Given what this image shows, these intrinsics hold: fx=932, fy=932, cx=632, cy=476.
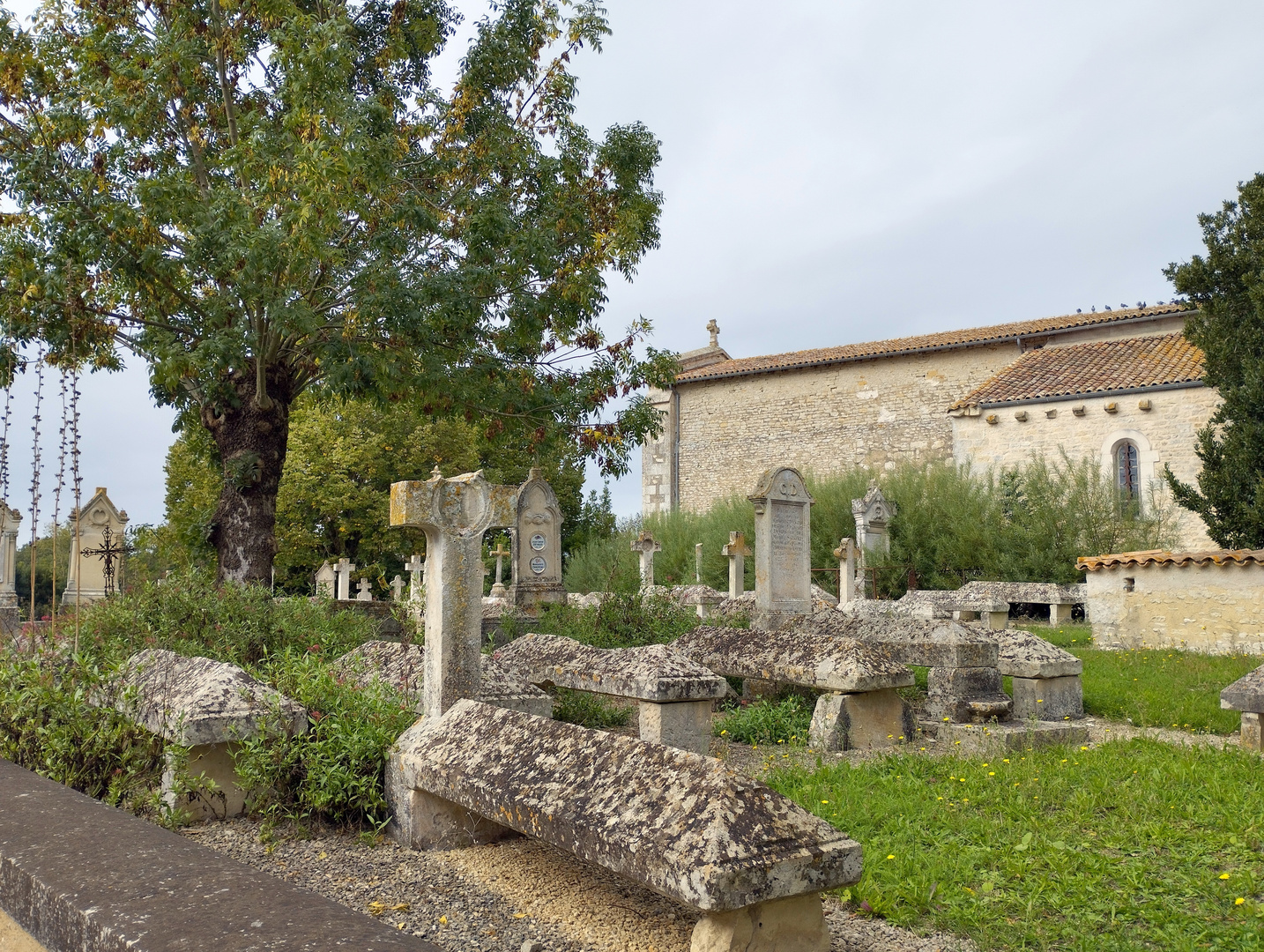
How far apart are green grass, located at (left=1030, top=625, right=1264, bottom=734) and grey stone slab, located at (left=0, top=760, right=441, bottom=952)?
7.67m

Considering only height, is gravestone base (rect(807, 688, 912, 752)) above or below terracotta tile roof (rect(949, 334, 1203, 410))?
below

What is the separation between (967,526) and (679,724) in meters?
16.2

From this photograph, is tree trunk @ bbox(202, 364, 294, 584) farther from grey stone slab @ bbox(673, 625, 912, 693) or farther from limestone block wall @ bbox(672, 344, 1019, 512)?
limestone block wall @ bbox(672, 344, 1019, 512)

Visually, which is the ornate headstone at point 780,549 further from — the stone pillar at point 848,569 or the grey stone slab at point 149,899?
the grey stone slab at point 149,899

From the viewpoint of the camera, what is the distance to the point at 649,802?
285 cm

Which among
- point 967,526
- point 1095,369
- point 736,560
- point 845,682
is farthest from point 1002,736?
point 1095,369

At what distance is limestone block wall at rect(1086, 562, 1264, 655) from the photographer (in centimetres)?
1229

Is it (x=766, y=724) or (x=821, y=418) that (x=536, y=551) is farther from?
(x=821, y=418)

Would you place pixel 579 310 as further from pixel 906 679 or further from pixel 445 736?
pixel 445 736

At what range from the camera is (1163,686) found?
931 cm

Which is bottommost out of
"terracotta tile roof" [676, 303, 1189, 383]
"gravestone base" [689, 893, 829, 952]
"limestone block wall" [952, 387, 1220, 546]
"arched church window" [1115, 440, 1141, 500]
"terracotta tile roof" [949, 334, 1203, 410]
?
"gravestone base" [689, 893, 829, 952]

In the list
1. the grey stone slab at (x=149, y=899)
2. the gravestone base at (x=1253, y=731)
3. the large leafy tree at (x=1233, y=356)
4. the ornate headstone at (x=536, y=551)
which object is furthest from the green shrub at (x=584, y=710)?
the large leafy tree at (x=1233, y=356)

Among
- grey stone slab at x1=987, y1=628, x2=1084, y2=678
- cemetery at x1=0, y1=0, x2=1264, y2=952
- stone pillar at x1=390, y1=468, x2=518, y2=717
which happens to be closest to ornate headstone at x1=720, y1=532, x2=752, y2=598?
cemetery at x1=0, y1=0, x2=1264, y2=952

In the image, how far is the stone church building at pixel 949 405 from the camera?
2011 centimetres
